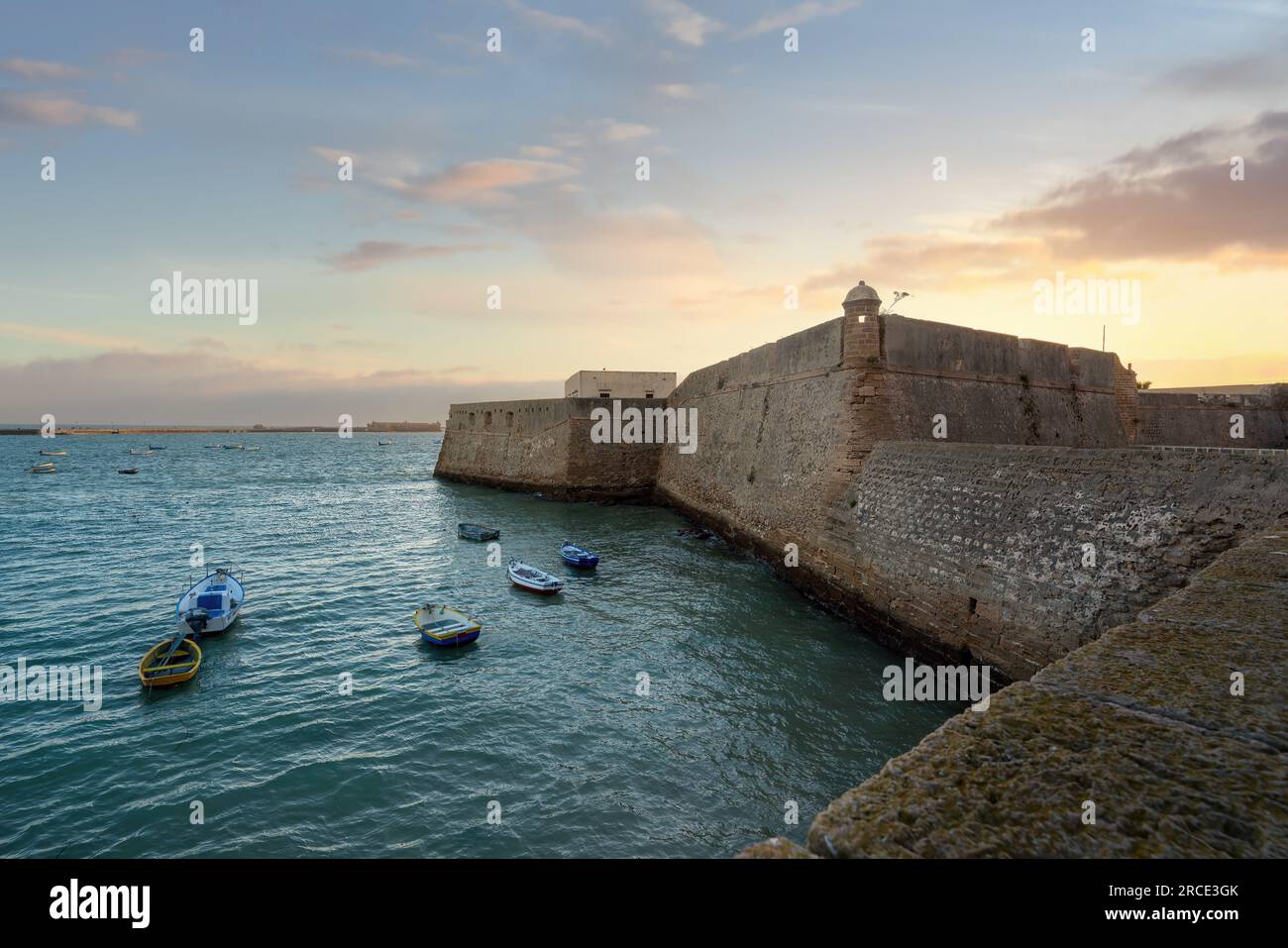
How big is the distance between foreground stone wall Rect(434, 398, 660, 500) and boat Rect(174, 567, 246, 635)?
2390cm

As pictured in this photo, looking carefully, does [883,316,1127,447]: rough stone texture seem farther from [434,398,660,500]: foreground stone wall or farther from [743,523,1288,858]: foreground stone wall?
[434,398,660,500]: foreground stone wall

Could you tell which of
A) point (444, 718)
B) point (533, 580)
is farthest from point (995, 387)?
point (444, 718)

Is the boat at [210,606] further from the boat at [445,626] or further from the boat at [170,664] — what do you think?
the boat at [445,626]

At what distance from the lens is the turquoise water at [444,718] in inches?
340

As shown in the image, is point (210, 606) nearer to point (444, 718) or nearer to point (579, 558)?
point (444, 718)

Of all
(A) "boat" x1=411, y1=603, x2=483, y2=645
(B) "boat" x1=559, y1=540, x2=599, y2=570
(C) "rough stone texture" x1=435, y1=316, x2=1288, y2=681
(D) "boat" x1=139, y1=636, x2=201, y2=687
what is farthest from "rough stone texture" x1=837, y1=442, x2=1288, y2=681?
(D) "boat" x1=139, y1=636, x2=201, y2=687

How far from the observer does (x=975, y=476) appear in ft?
44.0

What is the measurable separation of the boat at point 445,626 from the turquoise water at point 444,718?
338 mm

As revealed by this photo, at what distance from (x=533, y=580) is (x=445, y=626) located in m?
4.58

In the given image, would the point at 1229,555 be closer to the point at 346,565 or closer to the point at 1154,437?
the point at 346,565

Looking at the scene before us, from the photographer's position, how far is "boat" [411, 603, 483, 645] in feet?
49.3

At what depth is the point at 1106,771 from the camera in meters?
3.40

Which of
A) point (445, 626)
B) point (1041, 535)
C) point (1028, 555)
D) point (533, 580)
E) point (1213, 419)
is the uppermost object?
point (1213, 419)
